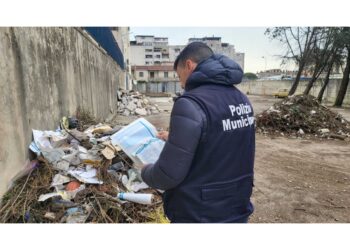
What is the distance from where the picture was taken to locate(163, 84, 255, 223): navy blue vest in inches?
51.0

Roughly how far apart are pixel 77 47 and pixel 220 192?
4885 millimetres

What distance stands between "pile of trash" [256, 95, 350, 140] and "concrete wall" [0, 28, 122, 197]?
6.09 metres

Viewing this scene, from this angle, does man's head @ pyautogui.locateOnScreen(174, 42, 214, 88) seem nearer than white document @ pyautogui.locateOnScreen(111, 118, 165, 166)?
Yes

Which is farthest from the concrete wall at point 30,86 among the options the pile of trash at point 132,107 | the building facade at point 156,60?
the building facade at point 156,60

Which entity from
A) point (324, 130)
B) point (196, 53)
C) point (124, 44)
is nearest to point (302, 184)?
point (196, 53)

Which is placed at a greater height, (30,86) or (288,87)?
(30,86)

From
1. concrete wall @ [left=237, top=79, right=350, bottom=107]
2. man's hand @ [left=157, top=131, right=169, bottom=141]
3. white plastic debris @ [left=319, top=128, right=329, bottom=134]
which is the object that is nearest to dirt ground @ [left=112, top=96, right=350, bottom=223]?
white plastic debris @ [left=319, top=128, right=329, bottom=134]

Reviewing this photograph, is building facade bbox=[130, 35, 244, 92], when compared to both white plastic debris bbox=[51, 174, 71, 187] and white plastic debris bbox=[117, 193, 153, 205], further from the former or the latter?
white plastic debris bbox=[117, 193, 153, 205]

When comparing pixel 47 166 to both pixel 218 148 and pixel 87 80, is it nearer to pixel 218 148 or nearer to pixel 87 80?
pixel 218 148

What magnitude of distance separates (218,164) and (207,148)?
0.11 m

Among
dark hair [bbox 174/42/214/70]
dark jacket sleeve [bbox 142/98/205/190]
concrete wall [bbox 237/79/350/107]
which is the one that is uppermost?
dark hair [bbox 174/42/214/70]

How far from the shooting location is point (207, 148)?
1300mm

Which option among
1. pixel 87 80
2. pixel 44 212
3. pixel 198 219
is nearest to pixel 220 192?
pixel 198 219

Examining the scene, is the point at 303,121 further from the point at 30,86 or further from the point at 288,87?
the point at 288,87
